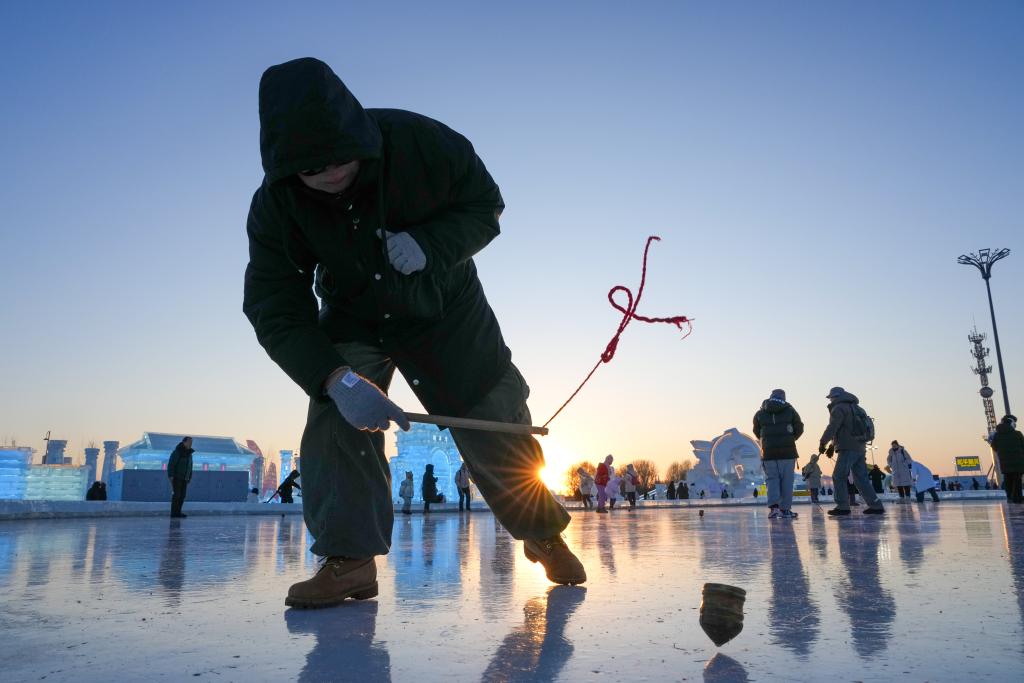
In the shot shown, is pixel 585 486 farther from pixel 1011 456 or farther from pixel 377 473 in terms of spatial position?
pixel 377 473

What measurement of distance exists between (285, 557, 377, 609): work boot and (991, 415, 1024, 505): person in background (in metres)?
14.8

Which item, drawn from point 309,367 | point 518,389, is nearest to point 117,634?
point 309,367

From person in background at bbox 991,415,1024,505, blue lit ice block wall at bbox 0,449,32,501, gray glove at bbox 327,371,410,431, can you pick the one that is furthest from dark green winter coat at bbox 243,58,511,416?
blue lit ice block wall at bbox 0,449,32,501

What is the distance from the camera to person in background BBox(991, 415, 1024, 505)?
13742mm

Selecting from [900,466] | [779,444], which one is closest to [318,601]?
[779,444]

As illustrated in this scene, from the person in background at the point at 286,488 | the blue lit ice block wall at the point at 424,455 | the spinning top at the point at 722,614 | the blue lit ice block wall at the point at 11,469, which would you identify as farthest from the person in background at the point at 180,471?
the blue lit ice block wall at the point at 11,469

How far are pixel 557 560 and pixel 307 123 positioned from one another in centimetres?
180

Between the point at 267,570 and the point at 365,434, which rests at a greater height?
the point at 365,434

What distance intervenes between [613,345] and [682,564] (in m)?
1.26

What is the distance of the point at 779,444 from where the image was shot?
31.9 feet

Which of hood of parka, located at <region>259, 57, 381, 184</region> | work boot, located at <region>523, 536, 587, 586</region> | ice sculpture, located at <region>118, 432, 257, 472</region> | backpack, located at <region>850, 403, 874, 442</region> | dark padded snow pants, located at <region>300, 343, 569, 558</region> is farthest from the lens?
ice sculpture, located at <region>118, 432, 257, 472</region>

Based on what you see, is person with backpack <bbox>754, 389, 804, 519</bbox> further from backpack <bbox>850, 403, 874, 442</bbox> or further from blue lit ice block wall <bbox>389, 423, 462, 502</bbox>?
blue lit ice block wall <bbox>389, 423, 462, 502</bbox>

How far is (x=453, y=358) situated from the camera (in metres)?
2.78

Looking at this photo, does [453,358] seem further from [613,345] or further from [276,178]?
[276,178]
